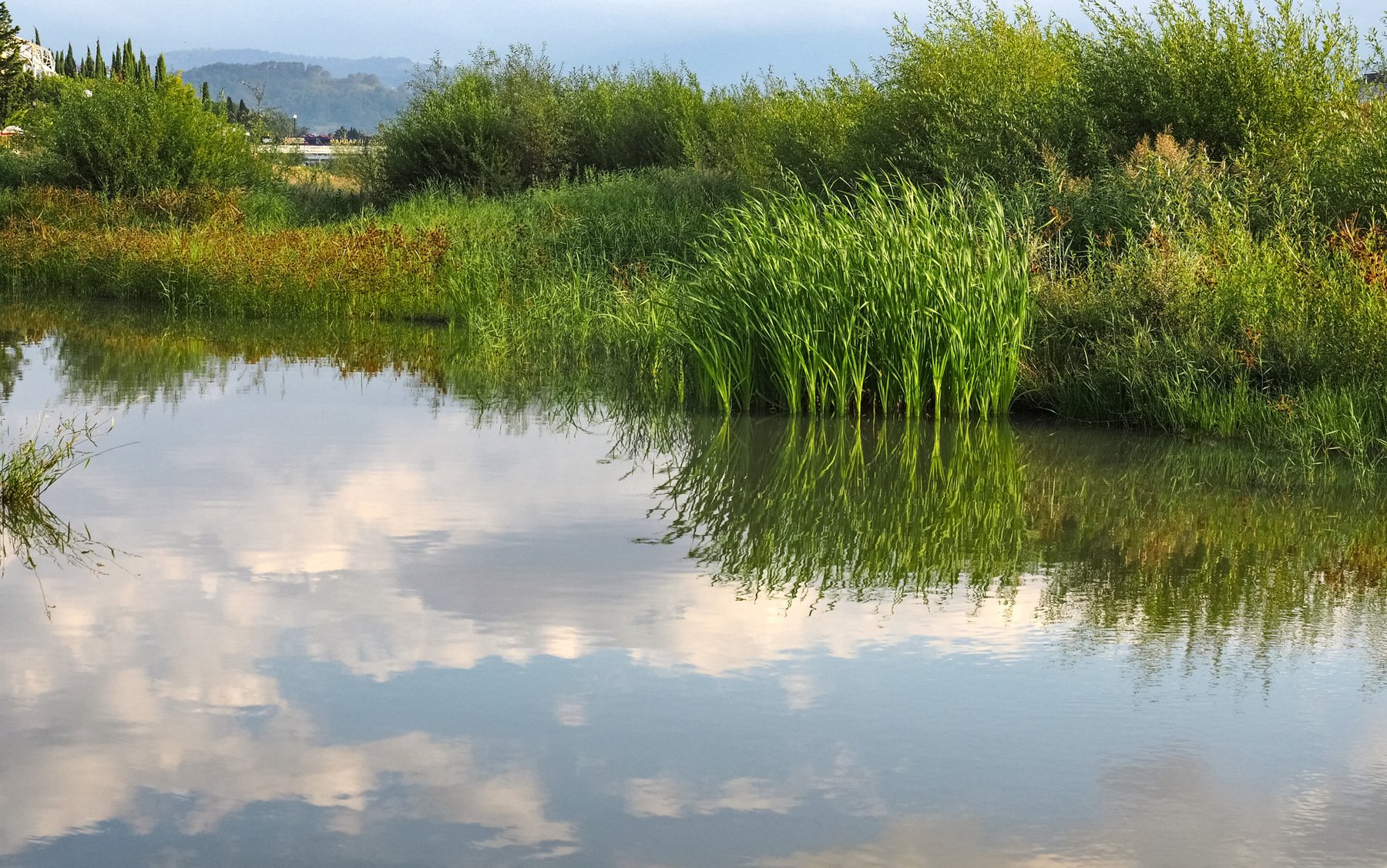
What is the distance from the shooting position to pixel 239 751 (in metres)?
4.39

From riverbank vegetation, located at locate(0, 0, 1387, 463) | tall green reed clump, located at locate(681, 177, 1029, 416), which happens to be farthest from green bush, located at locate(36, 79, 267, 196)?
tall green reed clump, located at locate(681, 177, 1029, 416)

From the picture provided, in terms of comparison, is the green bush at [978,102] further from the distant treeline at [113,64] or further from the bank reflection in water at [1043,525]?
the distant treeline at [113,64]

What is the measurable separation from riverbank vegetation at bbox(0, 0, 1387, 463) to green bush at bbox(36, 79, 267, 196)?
2.7 inches

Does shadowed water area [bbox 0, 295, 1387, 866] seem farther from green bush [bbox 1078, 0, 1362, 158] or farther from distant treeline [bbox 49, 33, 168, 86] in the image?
distant treeline [bbox 49, 33, 168, 86]

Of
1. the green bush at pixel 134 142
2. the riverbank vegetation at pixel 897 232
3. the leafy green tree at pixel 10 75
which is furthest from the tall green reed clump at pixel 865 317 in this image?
the leafy green tree at pixel 10 75

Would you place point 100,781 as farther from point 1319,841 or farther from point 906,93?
point 906,93

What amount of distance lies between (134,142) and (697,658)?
22.2m

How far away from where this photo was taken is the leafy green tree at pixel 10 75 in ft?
164

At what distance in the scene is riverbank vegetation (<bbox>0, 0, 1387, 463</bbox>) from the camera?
10852mm

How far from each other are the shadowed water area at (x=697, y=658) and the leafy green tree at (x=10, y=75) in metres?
45.1

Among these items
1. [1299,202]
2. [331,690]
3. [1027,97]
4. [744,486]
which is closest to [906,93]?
[1027,97]

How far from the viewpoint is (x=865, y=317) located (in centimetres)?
1086

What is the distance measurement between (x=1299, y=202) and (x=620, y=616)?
8.87 meters

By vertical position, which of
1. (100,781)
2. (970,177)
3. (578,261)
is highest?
(970,177)
